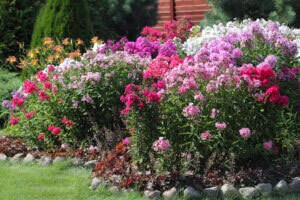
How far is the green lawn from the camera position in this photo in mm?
5141

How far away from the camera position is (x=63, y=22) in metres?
9.29

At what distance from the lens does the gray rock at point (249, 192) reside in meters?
4.97

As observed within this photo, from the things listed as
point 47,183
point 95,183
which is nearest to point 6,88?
point 47,183

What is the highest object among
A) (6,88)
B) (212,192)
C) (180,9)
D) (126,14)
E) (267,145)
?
(126,14)

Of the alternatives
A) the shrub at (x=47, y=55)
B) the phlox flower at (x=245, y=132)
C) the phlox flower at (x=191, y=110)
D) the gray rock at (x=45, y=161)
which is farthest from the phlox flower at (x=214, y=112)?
the shrub at (x=47, y=55)

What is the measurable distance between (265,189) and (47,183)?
2.07m

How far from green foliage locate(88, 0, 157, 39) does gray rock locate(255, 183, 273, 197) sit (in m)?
8.77

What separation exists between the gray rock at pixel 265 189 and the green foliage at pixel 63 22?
511 cm

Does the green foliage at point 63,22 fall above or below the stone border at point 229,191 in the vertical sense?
above

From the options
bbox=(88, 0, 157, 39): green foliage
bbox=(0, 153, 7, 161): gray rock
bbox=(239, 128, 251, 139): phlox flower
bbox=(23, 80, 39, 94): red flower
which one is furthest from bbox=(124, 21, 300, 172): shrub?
bbox=(88, 0, 157, 39): green foliage

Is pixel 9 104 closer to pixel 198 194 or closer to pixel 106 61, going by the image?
pixel 106 61

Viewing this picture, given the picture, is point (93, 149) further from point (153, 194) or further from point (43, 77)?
point (153, 194)

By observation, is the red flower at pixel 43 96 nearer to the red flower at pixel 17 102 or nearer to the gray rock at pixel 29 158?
the red flower at pixel 17 102

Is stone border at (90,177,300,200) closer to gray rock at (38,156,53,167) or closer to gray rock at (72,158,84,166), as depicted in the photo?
gray rock at (72,158,84,166)
